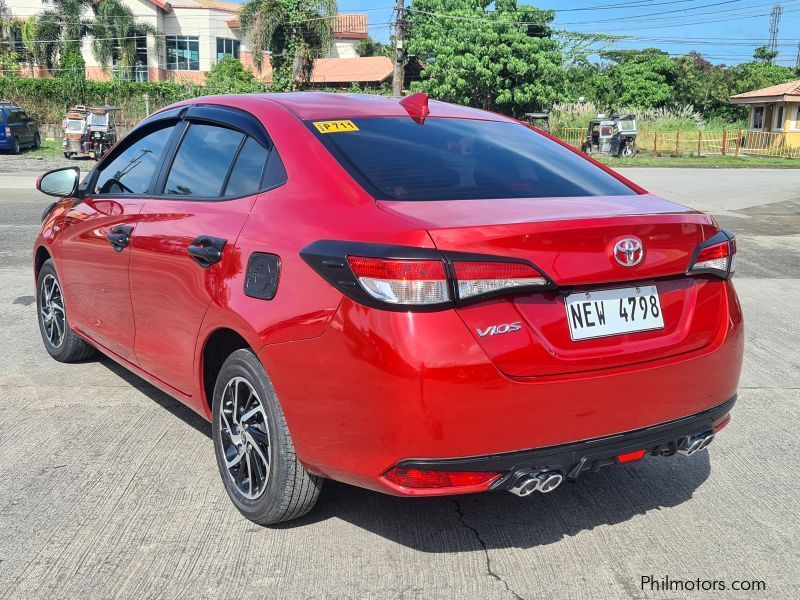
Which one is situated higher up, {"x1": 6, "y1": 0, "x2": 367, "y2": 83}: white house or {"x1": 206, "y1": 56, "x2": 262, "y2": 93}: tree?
{"x1": 6, "y1": 0, "x2": 367, "y2": 83}: white house

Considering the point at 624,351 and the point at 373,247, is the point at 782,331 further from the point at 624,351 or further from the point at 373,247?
the point at 373,247

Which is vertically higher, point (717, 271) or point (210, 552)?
point (717, 271)

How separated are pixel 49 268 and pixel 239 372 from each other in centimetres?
278

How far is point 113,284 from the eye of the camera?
4219 mm

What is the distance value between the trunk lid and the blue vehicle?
34.1 meters

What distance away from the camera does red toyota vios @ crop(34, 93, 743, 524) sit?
8.45 feet

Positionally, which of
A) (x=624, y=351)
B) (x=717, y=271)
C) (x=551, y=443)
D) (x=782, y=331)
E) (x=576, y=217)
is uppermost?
(x=576, y=217)

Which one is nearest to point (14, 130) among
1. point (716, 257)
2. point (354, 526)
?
point (354, 526)

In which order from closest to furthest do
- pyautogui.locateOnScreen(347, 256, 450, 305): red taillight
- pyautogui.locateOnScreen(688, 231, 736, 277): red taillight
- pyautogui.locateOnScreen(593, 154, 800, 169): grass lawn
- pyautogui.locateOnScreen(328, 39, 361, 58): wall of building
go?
1. pyautogui.locateOnScreen(347, 256, 450, 305): red taillight
2. pyautogui.locateOnScreen(688, 231, 736, 277): red taillight
3. pyautogui.locateOnScreen(593, 154, 800, 169): grass lawn
4. pyautogui.locateOnScreen(328, 39, 361, 58): wall of building

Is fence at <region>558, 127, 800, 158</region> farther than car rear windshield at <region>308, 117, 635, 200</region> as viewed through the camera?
Yes

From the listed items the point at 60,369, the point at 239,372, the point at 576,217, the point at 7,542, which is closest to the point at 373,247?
the point at 576,217

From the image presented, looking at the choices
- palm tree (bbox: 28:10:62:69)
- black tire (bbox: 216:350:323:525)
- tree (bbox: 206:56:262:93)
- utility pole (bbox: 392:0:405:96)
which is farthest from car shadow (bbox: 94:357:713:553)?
palm tree (bbox: 28:10:62:69)

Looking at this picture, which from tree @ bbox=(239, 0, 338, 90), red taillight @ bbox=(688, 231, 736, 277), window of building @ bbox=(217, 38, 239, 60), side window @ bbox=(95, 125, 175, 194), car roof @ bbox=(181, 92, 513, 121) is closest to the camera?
red taillight @ bbox=(688, 231, 736, 277)

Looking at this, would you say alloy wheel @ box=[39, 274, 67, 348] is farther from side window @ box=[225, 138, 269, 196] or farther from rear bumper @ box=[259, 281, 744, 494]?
rear bumper @ box=[259, 281, 744, 494]
